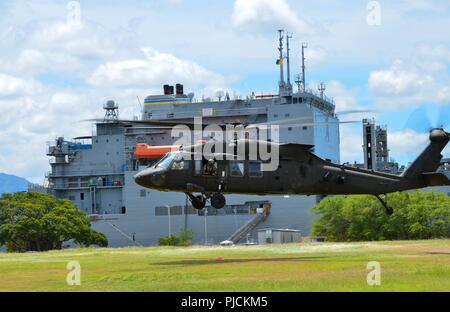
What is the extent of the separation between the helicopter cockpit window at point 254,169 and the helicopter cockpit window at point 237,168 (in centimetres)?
32

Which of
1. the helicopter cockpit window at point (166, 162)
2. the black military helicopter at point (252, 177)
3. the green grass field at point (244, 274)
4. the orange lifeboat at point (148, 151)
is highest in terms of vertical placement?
the orange lifeboat at point (148, 151)

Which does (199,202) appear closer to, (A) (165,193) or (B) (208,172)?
(B) (208,172)

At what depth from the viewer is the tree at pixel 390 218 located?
72312mm

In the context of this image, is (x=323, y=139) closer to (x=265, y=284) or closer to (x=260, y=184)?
(x=260, y=184)

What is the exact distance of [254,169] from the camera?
109ft

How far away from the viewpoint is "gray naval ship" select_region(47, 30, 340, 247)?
10169 centimetres

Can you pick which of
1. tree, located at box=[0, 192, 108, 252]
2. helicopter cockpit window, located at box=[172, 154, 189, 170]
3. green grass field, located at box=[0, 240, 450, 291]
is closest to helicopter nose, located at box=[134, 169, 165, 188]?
helicopter cockpit window, located at box=[172, 154, 189, 170]

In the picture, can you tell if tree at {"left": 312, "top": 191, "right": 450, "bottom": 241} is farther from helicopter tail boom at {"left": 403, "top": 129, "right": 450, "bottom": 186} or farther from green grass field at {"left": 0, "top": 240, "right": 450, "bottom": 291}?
green grass field at {"left": 0, "top": 240, "right": 450, "bottom": 291}

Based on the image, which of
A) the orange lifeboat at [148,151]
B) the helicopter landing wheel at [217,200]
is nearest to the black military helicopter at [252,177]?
the helicopter landing wheel at [217,200]

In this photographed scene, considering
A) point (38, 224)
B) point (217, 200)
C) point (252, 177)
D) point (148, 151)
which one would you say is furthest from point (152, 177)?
point (148, 151)

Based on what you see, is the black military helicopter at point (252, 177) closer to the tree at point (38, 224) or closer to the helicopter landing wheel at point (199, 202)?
the helicopter landing wheel at point (199, 202)

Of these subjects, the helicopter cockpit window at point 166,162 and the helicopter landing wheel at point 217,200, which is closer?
the helicopter cockpit window at point 166,162

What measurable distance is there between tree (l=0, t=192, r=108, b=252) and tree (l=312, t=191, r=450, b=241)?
83.9 feet

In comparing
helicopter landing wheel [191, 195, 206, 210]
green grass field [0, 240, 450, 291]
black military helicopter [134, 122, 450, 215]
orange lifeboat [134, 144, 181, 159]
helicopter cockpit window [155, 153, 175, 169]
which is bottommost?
green grass field [0, 240, 450, 291]
